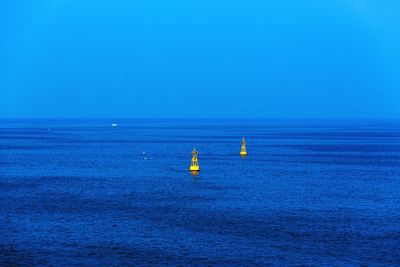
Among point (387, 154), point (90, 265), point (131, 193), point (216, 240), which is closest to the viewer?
point (90, 265)

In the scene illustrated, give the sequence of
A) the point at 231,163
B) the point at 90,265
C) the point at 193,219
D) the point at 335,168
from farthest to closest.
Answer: the point at 231,163 → the point at 335,168 → the point at 193,219 → the point at 90,265

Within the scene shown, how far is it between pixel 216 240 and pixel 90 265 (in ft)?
54.5

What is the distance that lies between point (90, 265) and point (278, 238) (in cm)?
2308

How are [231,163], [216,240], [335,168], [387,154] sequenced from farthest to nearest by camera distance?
[387,154]
[231,163]
[335,168]
[216,240]

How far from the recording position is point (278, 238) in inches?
2758

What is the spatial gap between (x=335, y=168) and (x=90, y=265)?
10048 centimetres

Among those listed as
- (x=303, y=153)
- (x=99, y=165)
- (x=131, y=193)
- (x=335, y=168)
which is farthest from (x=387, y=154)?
(x=131, y=193)

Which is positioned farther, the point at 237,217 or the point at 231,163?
the point at 231,163

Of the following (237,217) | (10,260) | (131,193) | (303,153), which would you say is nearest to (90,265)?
(10,260)

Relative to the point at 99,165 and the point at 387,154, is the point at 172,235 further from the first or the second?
the point at 387,154

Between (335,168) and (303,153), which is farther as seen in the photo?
(303,153)

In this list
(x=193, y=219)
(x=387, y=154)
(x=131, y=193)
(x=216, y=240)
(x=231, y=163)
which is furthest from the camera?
(x=387, y=154)

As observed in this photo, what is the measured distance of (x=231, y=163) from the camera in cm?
16088

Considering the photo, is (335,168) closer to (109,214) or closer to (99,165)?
(99,165)
